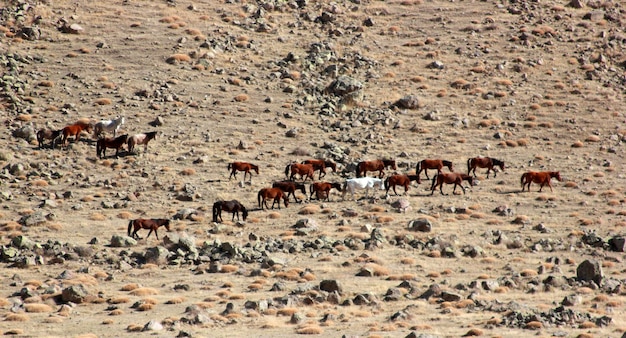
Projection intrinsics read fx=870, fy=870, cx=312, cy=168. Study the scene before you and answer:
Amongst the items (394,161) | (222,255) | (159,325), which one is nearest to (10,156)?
(222,255)

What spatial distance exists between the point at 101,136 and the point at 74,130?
1.84m

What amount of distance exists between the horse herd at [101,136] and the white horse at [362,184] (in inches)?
438

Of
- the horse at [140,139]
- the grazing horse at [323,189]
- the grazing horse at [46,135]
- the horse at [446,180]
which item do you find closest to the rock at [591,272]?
the horse at [446,180]

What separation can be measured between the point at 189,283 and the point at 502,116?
28.9 meters

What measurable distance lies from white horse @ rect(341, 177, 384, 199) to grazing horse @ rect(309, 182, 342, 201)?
0.41m

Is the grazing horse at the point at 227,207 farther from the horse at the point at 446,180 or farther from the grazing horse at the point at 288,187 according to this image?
the horse at the point at 446,180

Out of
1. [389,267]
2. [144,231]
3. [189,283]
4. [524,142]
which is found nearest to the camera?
[189,283]

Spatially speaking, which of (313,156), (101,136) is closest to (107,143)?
(101,136)

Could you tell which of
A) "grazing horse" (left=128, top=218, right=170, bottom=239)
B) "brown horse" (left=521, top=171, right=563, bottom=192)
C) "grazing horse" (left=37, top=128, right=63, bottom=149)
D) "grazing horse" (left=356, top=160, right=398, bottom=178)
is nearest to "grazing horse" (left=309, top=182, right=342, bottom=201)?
"grazing horse" (left=356, top=160, right=398, bottom=178)

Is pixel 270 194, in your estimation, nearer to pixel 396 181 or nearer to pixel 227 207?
pixel 227 207

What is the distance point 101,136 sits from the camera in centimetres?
4550

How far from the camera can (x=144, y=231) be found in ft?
115

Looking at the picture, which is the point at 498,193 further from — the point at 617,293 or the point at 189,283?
the point at 189,283

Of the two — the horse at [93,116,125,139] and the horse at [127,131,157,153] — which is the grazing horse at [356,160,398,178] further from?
the horse at [93,116,125,139]
